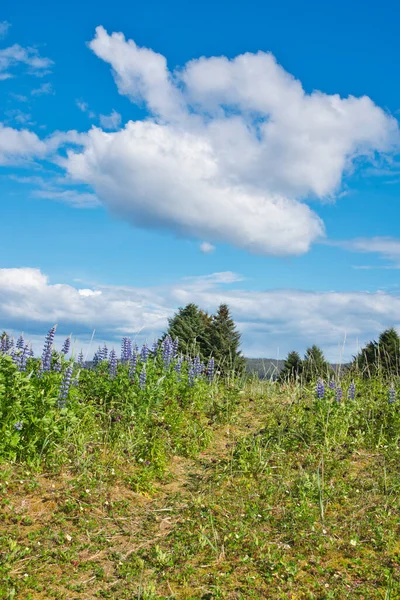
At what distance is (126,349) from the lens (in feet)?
38.3

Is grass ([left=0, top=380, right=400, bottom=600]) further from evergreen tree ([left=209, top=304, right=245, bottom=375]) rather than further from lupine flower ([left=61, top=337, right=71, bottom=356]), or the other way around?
evergreen tree ([left=209, top=304, right=245, bottom=375])

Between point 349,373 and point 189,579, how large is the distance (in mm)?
9916

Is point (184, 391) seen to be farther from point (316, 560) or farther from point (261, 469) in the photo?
point (316, 560)

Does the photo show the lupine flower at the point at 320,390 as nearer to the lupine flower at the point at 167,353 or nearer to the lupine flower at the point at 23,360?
the lupine flower at the point at 167,353

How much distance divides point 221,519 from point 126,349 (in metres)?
4.89

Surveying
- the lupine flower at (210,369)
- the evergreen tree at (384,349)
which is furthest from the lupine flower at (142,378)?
the evergreen tree at (384,349)

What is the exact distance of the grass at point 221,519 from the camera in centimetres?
638

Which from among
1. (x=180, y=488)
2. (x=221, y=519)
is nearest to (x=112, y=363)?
(x=180, y=488)

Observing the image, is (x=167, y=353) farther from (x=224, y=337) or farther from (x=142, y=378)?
(x=224, y=337)

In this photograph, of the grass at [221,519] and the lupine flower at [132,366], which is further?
the lupine flower at [132,366]

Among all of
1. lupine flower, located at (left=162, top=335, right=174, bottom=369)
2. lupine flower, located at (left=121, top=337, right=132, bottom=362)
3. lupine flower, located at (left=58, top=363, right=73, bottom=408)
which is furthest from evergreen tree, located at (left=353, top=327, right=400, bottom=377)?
lupine flower, located at (left=58, top=363, right=73, bottom=408)

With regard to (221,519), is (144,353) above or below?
above

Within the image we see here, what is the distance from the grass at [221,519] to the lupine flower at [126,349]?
184cm

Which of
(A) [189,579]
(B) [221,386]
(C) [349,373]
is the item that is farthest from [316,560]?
(C) [349,373]
